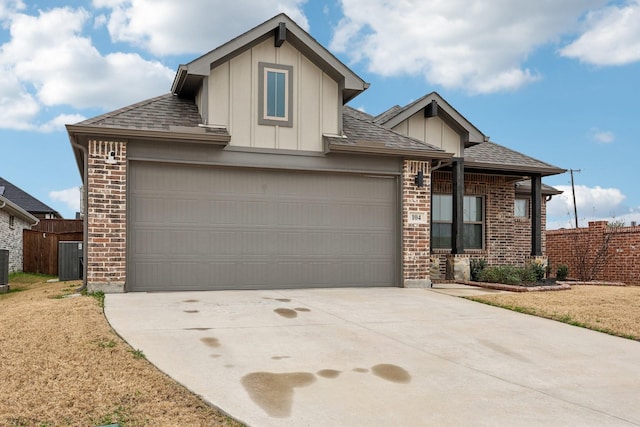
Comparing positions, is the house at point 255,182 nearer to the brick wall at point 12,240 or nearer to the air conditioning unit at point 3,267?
the air conditioning unit at point 3,267

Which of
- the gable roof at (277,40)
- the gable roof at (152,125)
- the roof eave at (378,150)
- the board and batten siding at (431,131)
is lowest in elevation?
the roof eave at (378,150)

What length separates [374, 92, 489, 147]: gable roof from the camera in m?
14.5

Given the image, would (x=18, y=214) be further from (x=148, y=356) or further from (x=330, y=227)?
(x=148, y=356)

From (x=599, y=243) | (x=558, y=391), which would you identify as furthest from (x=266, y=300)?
(x=599, y=243)

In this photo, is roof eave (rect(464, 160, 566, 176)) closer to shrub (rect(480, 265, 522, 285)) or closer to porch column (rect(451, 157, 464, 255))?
porch column (rect(451, 157, 464, 255))

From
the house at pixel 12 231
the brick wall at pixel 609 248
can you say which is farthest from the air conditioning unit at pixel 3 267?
the brick wall at pixel 609 248

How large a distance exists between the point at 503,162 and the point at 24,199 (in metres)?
31.1

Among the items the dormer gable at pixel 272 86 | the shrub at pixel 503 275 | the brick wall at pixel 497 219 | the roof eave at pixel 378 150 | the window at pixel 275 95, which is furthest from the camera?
the brick wall at pixel 497 219

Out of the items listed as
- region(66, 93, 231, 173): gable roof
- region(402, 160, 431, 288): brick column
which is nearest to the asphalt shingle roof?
region(402, 160, 431, 288): brick column

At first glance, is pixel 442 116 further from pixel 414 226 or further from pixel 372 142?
pixel 414 226

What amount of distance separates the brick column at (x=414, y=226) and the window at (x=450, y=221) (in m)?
3.76

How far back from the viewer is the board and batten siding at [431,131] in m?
15.0

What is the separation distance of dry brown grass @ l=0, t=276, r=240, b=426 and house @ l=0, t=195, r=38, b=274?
676 inches

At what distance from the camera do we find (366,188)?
12.2m
